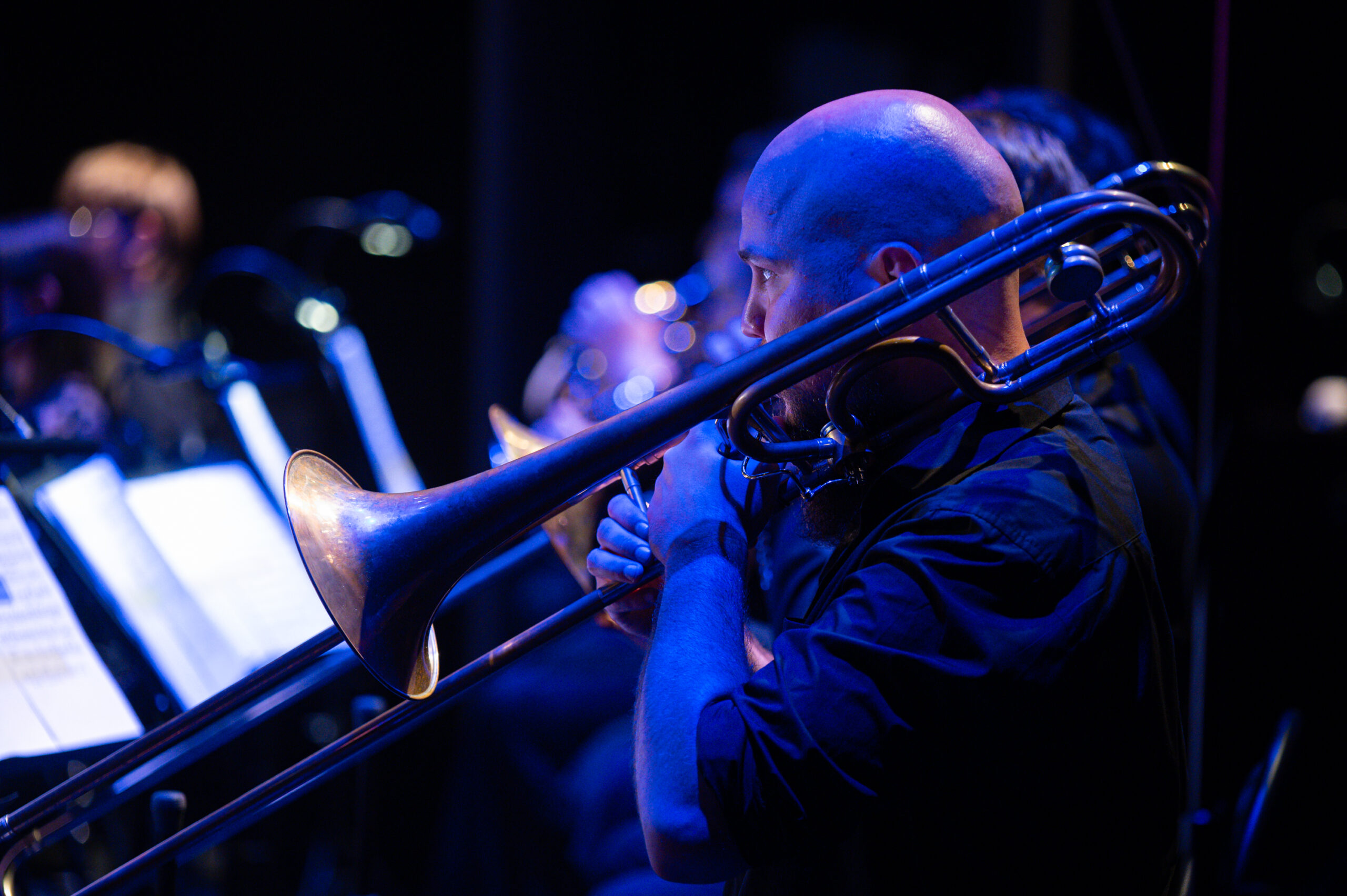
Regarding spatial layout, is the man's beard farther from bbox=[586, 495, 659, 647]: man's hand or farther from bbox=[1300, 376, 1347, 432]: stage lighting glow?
bbox=[1300, 376, 1347, 432]: stage lighting glow

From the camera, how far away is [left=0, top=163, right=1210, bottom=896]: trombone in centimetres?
111

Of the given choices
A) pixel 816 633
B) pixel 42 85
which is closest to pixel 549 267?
pixel 42 85

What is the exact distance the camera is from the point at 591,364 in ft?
10.1

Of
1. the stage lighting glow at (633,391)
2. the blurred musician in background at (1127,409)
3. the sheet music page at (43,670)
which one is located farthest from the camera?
the stage lighting glow at (633,391)

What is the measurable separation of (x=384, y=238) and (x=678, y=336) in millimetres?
1170

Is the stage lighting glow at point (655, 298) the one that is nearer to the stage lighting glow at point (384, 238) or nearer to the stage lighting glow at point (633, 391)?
the stage lighting glow at point (633, 391)

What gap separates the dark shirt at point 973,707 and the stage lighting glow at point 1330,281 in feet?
7.61

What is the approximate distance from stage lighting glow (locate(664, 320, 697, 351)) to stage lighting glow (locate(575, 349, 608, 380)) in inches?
7.8

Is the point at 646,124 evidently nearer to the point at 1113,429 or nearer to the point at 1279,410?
the point at 1279,410

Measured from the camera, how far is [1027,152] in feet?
5.79

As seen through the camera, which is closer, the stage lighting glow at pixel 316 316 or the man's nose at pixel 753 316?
the man's nose at pixel 753 316

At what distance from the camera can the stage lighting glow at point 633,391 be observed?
2396mm

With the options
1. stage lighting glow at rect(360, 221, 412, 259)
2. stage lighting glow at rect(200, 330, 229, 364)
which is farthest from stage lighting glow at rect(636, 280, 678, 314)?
stage lighting glow at rect(200, 330, 229, 364)

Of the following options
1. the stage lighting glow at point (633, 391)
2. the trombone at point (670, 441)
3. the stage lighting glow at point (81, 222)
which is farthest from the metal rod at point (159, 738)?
the stage lighting glow at point (81, 222)
